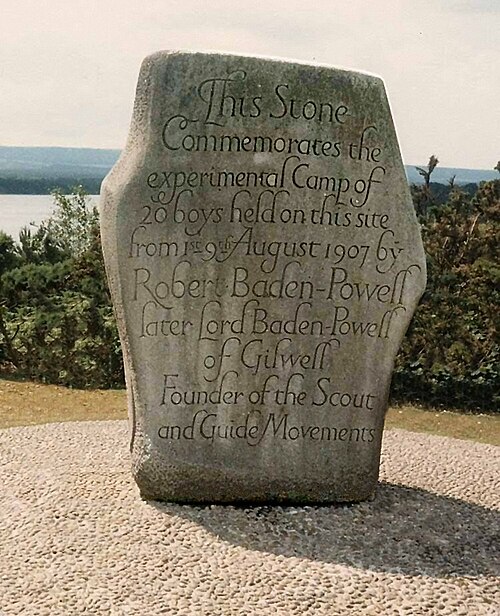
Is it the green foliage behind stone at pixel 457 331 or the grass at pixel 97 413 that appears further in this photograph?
the green foliage behind stone at pixel 457 331

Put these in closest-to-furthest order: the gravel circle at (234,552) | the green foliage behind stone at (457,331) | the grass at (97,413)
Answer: the gravel circle at (234,552), the grass at (97,413), the green foliage behind stone at (457,331)

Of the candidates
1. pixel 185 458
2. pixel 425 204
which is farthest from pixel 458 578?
pixel 425 204

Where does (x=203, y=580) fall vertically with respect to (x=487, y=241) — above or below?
below

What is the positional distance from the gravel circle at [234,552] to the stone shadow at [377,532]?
0.6 inches

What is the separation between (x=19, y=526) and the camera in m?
6.95

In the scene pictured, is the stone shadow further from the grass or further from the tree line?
the tree line

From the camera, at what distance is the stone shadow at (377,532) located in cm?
655

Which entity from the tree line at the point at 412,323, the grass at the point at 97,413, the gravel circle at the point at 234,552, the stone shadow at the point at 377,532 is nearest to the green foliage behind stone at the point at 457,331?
the tree line at the point at 412,323

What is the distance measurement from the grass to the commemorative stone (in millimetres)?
4805

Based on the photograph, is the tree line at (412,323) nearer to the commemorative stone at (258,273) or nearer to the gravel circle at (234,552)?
the gravel circle at (234,552)

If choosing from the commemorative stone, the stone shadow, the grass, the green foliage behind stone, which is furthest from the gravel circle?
the green foliage behind stone

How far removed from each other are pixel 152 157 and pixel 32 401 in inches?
280

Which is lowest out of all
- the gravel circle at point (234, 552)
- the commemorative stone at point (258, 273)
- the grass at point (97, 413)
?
the grass at point (97, 413)

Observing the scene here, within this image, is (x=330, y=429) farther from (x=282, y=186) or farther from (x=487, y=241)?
(x=487, y=241)
